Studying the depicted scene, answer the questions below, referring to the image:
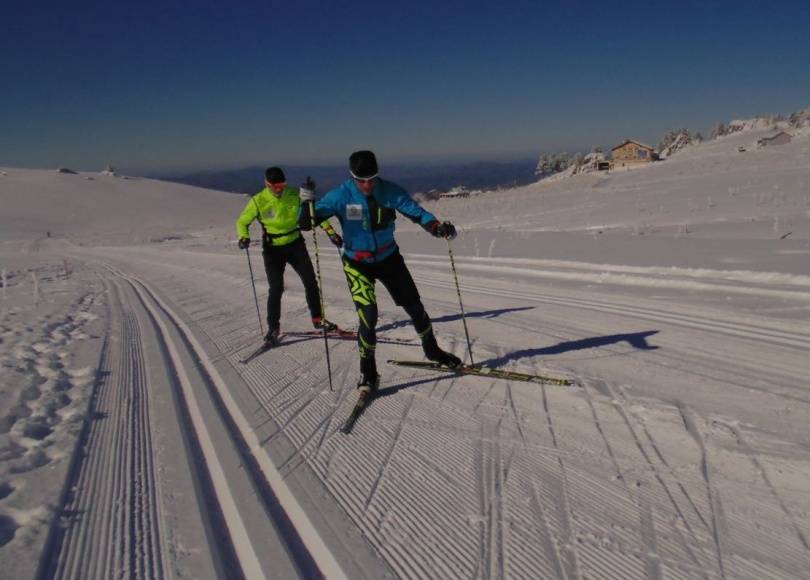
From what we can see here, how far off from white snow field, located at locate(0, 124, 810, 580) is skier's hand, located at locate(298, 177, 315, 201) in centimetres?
178

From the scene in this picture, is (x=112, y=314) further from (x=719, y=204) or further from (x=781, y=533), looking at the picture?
(x=719, y=204)

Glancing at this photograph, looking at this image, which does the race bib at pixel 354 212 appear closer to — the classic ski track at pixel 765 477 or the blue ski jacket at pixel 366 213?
the blue ski jacket at pixel 366 213

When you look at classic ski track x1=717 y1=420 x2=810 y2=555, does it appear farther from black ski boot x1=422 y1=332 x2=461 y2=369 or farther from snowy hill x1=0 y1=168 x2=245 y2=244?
snowy hill x1=0 y1=168 x2=245 y2=244

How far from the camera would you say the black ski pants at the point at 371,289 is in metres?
4.61

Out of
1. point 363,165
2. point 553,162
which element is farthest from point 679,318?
point 553,162

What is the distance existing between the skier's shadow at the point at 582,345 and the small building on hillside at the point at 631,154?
71041 mm

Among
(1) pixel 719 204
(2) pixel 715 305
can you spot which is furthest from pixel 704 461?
(1) pixel 719 204

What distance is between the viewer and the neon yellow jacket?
651 centimetres

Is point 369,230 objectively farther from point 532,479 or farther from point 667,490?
point 667,490

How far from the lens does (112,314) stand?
369 inches

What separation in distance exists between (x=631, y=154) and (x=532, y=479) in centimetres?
8025

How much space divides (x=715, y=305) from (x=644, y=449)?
172 inches

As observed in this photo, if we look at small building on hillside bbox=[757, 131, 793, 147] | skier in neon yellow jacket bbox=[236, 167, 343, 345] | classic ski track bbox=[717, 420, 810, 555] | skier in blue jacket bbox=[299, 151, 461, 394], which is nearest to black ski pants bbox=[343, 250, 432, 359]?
skier in blue jacket bbox=[299, 151, 461, 394]

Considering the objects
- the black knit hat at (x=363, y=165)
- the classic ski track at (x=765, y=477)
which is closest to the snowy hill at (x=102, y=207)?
the black knit hat at (x=363, y=165)
